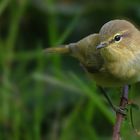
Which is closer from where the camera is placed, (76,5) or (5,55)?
(5,55)

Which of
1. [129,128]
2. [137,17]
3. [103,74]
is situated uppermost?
[137,17]

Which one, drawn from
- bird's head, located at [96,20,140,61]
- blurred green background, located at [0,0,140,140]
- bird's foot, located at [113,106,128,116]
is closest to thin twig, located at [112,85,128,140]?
bird's foot, located at [113,106,128,116]

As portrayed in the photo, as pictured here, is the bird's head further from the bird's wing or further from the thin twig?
the thin twig

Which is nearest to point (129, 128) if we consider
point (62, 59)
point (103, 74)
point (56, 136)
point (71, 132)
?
point (103, 74)

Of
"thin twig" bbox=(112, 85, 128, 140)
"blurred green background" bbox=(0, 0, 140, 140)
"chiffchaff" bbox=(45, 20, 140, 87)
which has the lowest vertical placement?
"thin twig" bbox=(112, 85, 128, 140)

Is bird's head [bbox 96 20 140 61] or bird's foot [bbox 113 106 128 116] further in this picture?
bird's head [bbox 96 20 140 61]

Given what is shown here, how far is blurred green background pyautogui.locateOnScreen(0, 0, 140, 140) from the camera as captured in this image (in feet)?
13.6

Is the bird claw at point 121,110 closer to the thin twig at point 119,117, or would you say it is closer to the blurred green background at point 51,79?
the thin twig at point 119,117

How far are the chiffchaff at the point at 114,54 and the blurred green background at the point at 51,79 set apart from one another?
322 millimetres

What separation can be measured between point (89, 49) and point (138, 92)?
1322mm

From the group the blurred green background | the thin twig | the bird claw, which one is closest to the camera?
the thin twig

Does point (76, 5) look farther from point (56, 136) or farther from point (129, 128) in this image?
point (129, 128)

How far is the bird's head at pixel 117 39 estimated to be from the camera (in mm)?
3217

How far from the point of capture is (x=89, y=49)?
3434 mm
